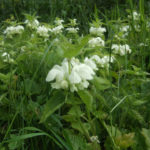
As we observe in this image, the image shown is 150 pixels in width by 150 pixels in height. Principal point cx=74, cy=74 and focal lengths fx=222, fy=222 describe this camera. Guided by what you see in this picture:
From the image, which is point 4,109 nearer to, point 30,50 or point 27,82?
point 27,82

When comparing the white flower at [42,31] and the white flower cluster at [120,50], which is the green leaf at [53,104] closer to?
the white flower cluster at [120,50]

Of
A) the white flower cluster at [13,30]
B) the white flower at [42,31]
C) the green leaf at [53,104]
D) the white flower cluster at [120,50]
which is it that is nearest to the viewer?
the green leaf at [53,104]

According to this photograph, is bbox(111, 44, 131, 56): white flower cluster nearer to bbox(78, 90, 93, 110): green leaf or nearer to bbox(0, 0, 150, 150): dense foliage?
bbox(0, 0, 150, 150): dense foliage

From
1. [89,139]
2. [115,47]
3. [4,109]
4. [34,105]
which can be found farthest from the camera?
[115,47]

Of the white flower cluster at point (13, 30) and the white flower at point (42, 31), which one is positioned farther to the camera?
the white flower cluster at point (13, 30)

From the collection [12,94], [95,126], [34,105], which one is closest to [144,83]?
[95,126]

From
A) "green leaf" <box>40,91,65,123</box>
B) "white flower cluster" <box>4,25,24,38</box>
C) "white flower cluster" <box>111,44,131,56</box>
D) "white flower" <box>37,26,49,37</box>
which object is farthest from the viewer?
"white flower cluster" <box>4,25,24,38</box>

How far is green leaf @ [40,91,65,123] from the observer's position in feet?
2.92

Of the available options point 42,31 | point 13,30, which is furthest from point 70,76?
point 13,30

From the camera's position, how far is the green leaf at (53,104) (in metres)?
0.89

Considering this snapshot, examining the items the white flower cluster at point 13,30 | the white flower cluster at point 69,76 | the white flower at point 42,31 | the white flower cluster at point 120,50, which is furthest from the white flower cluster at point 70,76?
the white flower cluster at point 13,30

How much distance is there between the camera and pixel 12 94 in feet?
4.08

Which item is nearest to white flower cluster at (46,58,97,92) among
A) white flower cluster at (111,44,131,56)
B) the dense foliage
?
the dense foliage

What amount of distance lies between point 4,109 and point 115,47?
3.27ft
